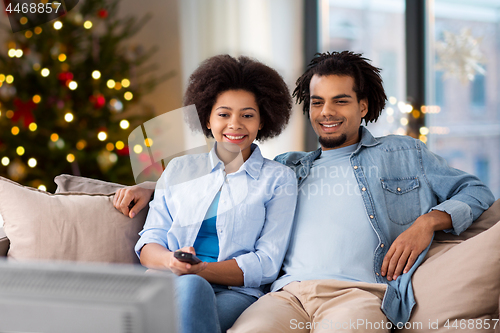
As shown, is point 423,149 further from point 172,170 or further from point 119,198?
point 119,198

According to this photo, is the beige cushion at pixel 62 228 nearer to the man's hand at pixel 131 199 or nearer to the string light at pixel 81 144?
the man's hand at pixel 131 199

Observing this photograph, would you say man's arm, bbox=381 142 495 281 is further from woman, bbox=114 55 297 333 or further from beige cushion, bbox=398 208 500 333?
woman, bbox=114 55 297 333

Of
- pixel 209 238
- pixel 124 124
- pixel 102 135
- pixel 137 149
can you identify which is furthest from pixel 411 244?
pixel 102 135

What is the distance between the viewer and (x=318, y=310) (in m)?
1.01

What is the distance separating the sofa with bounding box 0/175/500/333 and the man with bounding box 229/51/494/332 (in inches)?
1.7

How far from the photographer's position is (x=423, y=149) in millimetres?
1263

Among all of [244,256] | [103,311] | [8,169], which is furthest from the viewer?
[8,169]

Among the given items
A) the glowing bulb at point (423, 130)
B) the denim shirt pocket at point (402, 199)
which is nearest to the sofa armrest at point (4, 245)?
the denim shirt pocket at point (402, 199)

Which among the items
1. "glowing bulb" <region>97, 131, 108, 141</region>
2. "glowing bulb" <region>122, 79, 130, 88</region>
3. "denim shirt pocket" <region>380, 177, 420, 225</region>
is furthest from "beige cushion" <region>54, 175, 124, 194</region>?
"glowing bulb" <region>122, 79, 130, 88</region>

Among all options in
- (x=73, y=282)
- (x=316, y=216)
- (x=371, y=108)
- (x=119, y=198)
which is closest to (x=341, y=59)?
(x=371, y=108)

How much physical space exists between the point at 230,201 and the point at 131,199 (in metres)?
0.30

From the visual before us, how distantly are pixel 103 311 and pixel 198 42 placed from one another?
101 inches

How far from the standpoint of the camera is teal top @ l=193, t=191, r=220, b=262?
3.64ft

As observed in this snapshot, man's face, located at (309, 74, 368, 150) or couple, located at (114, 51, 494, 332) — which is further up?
man's face, located at (309, 74, 368, 150)
